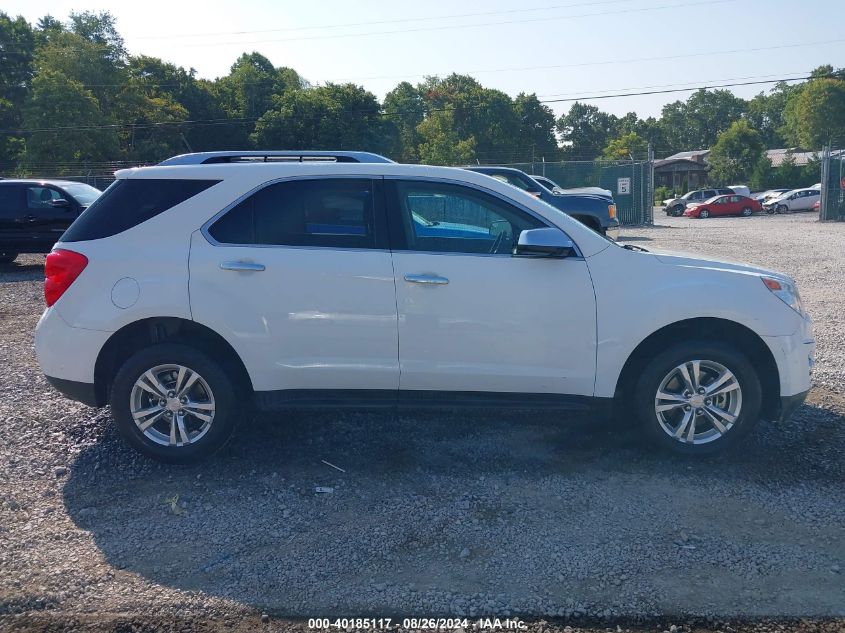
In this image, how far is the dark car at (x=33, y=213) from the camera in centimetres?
1505

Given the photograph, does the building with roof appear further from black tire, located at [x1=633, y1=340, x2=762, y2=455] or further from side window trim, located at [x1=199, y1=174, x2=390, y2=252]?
side window trim, located at [x1=199, y1=174, x2=390, y2=252]

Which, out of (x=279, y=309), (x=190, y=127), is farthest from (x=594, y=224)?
(x=190, y=127)

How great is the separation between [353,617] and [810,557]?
7.67ft

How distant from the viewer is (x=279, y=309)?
5004 millimetres

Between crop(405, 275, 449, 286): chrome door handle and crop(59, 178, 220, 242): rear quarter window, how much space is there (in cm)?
148

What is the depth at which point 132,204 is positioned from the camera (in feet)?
17.1

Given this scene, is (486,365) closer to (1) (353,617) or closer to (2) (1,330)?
(1) (353,617)

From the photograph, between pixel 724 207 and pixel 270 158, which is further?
pixel 724 207

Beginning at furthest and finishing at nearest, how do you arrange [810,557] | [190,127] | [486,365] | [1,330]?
[190,127]
[1,330]
[486,365]
[810,557]

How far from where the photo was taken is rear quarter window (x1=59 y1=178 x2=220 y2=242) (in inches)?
204

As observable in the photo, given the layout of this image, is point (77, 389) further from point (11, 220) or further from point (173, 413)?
point (11, 220)

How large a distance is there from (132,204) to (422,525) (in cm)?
285

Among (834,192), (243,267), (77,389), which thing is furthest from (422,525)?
(834,192)

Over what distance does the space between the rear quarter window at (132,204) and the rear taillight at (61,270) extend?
0.13m
